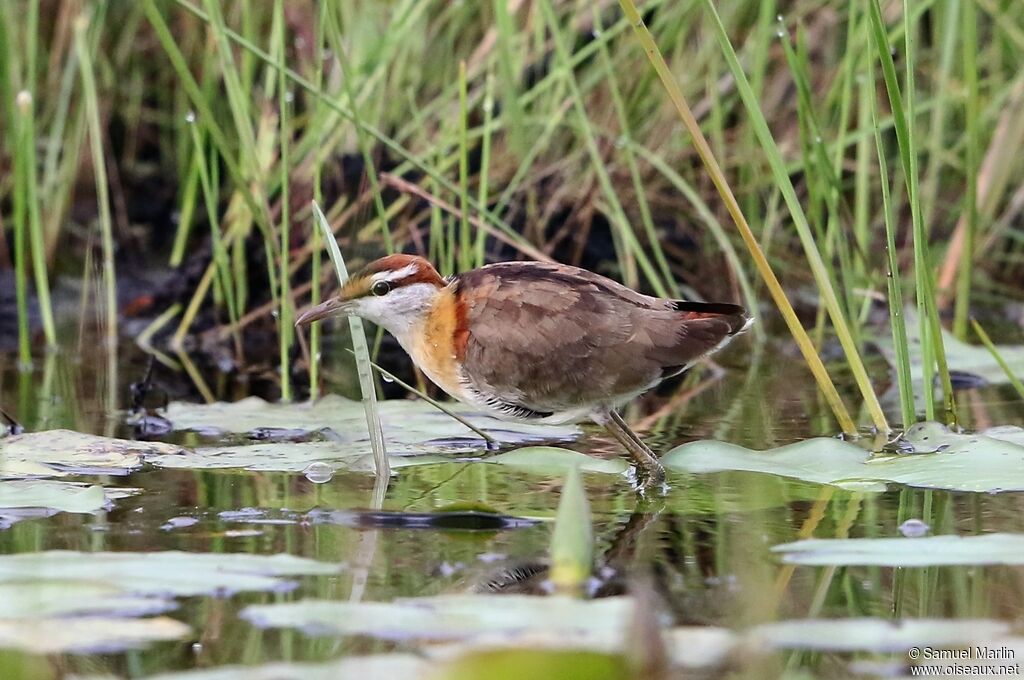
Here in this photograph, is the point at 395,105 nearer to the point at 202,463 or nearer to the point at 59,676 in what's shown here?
the point at 202,463

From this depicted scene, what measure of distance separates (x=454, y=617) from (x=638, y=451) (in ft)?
5.74

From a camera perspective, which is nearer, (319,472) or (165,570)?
(165,570)

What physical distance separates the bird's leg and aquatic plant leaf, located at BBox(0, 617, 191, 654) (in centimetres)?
182

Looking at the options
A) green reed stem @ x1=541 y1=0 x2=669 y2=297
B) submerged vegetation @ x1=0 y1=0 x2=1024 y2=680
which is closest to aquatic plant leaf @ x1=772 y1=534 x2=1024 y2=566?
submerged vegetation @ x1=0 y1=0 x2=1024 y2=680

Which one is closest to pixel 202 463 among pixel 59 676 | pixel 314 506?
pixel 314 506

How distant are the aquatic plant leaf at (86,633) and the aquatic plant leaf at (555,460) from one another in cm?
171

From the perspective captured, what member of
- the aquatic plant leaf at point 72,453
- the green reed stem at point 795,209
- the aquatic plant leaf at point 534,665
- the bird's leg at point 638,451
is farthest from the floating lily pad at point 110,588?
the green reed stem at point 795,209

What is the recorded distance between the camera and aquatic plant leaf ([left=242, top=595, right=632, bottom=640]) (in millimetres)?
2738

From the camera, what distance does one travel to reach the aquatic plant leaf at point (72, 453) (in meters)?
4.30

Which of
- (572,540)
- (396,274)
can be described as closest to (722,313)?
(396,274)

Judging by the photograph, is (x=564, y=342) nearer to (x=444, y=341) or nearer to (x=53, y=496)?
(x=444, y=341)

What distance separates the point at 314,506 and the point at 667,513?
971mm

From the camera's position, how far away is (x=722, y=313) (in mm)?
Answer: 4625

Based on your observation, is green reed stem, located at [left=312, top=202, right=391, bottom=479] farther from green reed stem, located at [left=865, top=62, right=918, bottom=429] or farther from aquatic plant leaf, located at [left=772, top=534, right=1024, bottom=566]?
green reed stem, located at [left=865, top=62, right=918, bottom=429]
